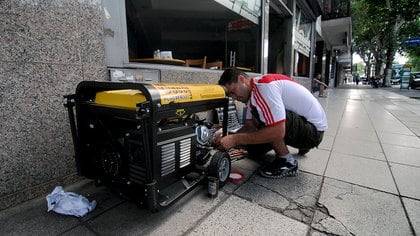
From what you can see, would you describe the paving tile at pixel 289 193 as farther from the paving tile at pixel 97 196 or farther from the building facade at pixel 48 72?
the building facade at pixel 48 72

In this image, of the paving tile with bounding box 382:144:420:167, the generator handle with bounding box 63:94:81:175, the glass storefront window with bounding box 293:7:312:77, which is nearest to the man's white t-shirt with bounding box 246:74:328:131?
the paving tile with bounding box 382:144:420:167

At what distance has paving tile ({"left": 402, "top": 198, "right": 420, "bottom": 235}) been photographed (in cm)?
151

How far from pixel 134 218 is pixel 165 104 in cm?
85

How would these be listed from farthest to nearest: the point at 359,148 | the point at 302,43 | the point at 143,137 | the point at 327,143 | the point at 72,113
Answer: the point at 302,43
the point at 327,143
the point at 359,148
the point at 72,113
the point at 143,137

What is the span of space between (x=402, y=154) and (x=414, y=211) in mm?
1649

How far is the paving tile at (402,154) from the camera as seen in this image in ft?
8.86

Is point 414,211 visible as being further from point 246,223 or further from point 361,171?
point 246,223

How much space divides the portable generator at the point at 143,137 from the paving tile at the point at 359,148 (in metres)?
2.14

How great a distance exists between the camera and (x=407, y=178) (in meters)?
2.23

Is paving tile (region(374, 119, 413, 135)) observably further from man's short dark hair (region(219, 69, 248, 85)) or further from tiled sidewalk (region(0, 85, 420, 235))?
man's short dark hair (region(219, 69, 248, 85))

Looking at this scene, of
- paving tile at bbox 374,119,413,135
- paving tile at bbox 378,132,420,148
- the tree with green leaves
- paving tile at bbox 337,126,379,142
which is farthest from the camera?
the tree with green leaves

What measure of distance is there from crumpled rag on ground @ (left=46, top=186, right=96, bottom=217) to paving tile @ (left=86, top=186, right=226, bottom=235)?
125mm

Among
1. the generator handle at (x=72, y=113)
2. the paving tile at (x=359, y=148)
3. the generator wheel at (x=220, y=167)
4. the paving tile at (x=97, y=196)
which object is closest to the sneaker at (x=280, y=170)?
the generator wheel at (x=220, y=167)

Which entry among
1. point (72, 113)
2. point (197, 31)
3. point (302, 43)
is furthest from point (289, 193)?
point (302, 43)
